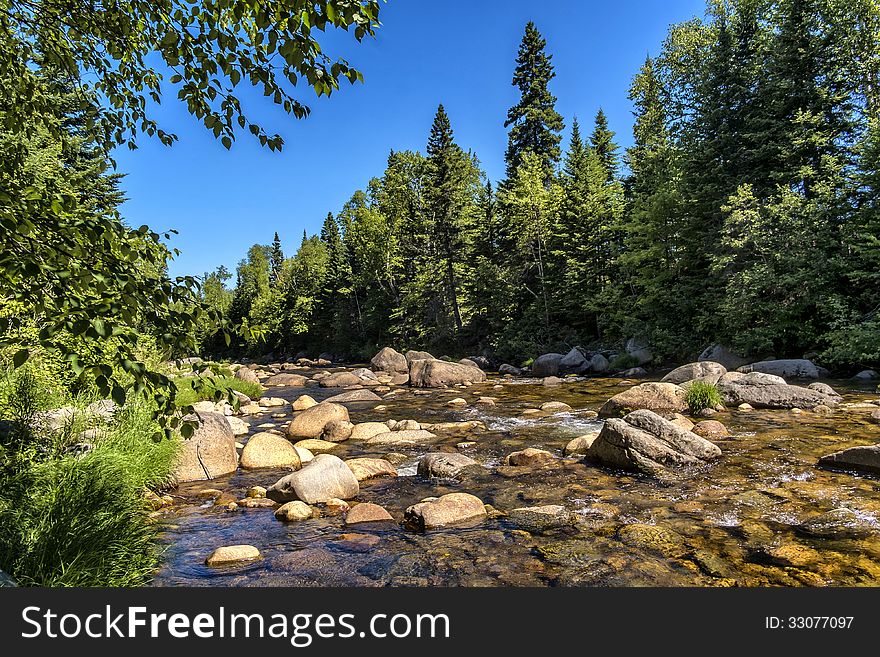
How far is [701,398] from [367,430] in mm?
8159

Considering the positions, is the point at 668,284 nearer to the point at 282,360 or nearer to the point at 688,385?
the point at 688,385

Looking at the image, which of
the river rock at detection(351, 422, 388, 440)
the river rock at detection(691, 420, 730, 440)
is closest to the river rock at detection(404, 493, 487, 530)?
the river rock at detection(351, 422, 388, 440)

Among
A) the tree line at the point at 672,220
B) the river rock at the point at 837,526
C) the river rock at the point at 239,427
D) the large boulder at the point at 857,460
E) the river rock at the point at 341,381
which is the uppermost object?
the tree line at the point at 672,220

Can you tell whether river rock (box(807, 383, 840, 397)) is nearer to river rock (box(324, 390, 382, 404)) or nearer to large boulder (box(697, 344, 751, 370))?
large boulder (box(697, 344, 751, 370))

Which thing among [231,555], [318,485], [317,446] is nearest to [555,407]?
[317,446]

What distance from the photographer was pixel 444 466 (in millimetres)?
8344

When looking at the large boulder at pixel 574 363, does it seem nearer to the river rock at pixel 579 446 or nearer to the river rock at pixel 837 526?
the river rock at pixel 579 446

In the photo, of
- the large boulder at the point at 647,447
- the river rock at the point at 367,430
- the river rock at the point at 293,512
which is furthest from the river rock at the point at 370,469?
the large boulder at the point at 647,447

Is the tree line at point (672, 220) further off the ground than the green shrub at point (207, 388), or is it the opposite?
the tree line at point (672, 220)

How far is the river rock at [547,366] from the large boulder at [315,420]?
557 inches

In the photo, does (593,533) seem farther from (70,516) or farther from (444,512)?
(70,516)

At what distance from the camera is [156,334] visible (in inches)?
90.6

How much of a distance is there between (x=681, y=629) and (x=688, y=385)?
11587 millimetres

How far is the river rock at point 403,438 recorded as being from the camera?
429 inches
